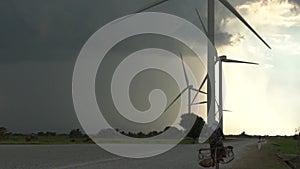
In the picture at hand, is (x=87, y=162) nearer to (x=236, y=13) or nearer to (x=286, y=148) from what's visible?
(x=236, y=13)

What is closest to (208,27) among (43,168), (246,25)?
(246,25)

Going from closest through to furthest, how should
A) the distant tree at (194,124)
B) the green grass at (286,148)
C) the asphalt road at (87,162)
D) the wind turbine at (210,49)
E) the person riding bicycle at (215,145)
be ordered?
the person riding bicycle at (215,145) < the asphalt road at (87,162) < the wind turbine at (210,49) < the green grass at (286,148) < the distant tree at (194,124)

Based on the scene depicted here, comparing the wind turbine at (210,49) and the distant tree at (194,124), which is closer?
the wind turbine at (210,49)

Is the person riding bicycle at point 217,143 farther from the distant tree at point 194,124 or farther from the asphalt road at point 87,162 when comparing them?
the distant tree at point 194,124

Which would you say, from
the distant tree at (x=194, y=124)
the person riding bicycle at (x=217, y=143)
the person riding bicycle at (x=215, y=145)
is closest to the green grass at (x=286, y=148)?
the distant tree at (x=194, y=124)

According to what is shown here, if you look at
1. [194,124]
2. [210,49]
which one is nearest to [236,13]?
[210,49]

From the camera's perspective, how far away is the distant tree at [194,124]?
115 m

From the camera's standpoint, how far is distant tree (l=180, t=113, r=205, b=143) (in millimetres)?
115281

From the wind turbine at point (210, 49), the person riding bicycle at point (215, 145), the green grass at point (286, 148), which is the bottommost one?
the green grass at point (286, 148)

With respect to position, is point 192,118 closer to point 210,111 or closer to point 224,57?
point 224,57

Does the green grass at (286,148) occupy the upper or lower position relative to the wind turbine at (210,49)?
lower

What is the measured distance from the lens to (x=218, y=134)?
2061cm

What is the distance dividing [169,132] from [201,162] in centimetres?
10765

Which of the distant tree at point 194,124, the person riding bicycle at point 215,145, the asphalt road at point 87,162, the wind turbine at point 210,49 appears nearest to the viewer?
the person riding bicycle at point 215,145
